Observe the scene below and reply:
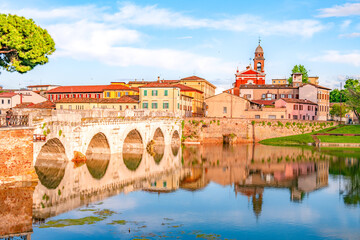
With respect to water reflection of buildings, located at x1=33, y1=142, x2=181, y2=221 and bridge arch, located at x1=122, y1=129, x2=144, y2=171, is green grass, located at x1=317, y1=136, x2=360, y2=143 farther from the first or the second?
bridge arch, located at x1=122, y1=129, x2=144, y2=171

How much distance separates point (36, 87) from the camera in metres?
150

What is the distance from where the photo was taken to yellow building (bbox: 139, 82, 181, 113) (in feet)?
297

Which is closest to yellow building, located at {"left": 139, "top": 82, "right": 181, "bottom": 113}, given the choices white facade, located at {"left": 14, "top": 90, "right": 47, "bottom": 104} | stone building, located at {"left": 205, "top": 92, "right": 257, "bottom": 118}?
stone building, located at {"left": 205, "top": 92, "right": 257, "bottom": 118}

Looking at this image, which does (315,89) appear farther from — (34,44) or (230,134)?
(34,44)

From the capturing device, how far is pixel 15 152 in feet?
109

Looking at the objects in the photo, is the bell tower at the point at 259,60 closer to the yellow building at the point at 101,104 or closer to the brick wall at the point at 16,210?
the yellow building at the point at 101,104

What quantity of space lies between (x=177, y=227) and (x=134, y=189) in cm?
1305

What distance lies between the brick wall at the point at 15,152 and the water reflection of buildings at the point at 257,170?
53.2 feet

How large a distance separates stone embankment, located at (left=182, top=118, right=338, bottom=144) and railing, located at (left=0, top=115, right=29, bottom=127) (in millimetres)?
59971

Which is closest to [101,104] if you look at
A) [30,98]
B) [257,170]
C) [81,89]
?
[81,89]

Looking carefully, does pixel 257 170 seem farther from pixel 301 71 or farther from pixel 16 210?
pixel 301 71

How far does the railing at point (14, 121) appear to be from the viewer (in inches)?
1326

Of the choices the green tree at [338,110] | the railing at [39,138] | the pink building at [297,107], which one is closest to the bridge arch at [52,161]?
the railing at [39,138]

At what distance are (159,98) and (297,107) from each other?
36564 mm
